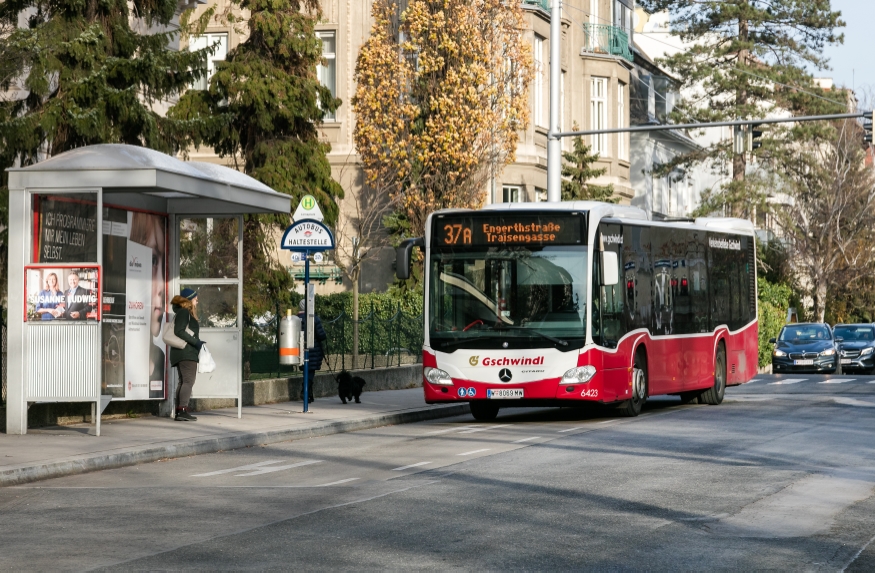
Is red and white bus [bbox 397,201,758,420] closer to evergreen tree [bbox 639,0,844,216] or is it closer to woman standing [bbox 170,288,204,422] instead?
woman standing [bbox 170,288,204,422]

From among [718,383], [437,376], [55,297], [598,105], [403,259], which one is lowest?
[718,383]

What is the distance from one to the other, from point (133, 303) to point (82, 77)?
339 centimetres

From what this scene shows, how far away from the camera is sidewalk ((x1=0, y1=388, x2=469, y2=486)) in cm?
1459

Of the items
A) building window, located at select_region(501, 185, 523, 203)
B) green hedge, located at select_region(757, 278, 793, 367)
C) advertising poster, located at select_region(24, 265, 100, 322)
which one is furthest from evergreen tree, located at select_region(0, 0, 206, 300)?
green hedge, located at select_region(757, 278, 793, 367)

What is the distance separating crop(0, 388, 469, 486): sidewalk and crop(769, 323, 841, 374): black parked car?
820 inches

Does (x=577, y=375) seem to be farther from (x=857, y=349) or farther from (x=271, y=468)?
(x=857, y=349)

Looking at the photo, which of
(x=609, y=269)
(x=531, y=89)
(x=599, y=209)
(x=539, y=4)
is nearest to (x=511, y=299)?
(x=609, y=269)

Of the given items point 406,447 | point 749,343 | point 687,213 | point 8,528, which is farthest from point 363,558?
point 687,213

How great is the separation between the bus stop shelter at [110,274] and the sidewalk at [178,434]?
1.69 ft

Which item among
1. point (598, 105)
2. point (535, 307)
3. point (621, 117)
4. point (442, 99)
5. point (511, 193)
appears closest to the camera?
point (535, 307)

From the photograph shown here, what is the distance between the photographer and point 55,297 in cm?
1720

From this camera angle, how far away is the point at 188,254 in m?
21.1

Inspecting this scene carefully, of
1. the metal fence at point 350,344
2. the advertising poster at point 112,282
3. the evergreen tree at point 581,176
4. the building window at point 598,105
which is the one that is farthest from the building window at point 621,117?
the advertising poster at point 112,282

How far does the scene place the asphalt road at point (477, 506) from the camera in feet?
29.8
